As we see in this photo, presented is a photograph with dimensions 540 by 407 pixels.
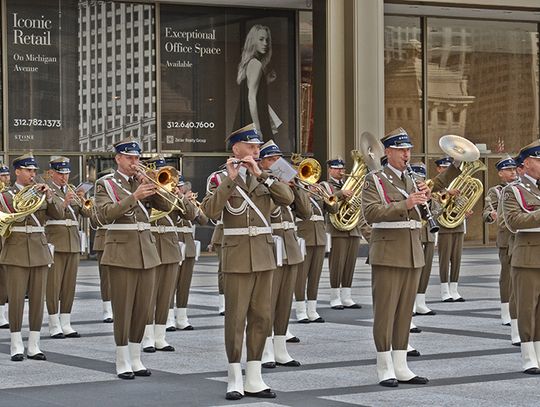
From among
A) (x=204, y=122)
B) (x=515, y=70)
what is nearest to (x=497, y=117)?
(x=515, y=70)

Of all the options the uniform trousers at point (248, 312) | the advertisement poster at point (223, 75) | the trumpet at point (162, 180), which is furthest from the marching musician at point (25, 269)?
the advertisement poster at point (223, 75)

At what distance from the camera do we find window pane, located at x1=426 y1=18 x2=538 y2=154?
118 feet

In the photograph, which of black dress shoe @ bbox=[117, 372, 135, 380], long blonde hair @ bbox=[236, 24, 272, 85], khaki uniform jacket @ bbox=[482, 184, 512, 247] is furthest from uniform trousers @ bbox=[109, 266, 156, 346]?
long blonde hair @ bbox=[236, 24, 272, 85]

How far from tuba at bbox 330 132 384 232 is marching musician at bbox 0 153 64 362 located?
138 inches

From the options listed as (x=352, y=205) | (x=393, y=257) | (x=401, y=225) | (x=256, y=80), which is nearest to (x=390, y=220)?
(x=401, y=225)

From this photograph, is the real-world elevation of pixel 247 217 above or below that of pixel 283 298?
above

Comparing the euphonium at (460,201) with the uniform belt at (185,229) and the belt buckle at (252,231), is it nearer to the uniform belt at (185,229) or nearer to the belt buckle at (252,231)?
the uniform belt at (185,229)

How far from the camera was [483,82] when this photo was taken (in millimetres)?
36656

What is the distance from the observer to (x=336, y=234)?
18.3 m

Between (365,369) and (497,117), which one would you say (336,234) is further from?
(497,117)

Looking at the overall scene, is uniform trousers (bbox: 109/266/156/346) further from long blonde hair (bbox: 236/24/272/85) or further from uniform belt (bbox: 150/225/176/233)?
long blonde hair (bbox: 236/24/272/85)

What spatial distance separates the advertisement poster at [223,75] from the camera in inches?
1289

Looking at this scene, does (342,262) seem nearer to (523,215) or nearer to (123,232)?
(523,215)

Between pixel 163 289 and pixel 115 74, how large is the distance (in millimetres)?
18589
